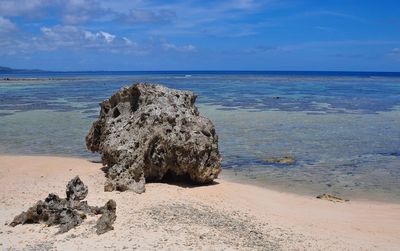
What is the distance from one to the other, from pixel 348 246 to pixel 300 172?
21.2 feet

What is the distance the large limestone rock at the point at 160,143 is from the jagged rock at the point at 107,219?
2.23 meters

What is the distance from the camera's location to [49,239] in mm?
7844

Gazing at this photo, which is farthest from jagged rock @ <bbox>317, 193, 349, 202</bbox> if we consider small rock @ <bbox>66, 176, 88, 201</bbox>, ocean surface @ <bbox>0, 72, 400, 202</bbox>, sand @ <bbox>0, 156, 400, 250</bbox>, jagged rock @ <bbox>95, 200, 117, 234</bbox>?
small rock @ <bbox>66, 176, 88, 201</bbox>

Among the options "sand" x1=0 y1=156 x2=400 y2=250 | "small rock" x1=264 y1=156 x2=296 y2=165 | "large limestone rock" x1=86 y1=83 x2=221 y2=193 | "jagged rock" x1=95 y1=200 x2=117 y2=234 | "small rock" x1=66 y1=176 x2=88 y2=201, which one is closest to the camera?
"sand" x1=0 y1=156 x2=400 y2=250

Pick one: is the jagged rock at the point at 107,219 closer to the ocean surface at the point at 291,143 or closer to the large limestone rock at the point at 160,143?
the large limestone rock at the point at 160,143

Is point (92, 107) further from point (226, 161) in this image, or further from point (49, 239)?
point (49, 239)

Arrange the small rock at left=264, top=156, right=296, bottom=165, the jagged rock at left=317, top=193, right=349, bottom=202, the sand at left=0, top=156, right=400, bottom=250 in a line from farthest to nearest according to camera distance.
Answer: the small rock at left=264, top=156, right=296, bottom=165 < the jagged rock at left=317, top=193, right=349, bottom=202 < the sand at left=0, top=156, right=400, bottom=250

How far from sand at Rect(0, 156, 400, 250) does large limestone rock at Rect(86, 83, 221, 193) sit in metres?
0.42

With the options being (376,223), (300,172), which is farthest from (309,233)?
(300,172)

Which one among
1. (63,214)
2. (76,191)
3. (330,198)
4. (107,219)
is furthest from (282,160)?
(63,214)

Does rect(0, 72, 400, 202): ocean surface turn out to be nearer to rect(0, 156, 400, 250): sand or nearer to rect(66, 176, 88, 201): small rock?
rect(0, 156, 400, 250): sand

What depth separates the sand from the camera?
7.82 m

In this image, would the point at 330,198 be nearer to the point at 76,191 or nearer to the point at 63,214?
the point at 76,191

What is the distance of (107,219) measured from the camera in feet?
27.2
